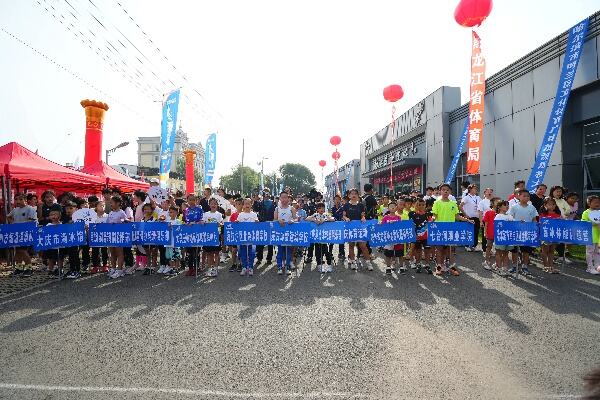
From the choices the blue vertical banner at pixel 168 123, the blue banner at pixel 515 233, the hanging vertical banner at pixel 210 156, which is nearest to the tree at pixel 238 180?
the hanging vertical banner at pixel 210 156

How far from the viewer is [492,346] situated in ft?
14.5

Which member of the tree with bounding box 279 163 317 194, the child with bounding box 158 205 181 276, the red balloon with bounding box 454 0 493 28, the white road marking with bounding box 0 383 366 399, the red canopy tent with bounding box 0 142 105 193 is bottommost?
the white road marking with bounding box 0 383 366 399

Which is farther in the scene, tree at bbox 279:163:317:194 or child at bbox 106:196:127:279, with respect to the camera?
tree at bbox 279:163:317:194

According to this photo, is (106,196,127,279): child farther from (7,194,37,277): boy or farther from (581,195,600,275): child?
(581,195,600,275): child

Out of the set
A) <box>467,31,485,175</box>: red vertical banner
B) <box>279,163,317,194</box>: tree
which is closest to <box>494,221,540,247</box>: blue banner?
<box>467,31,485,175</box>: red vertical banner

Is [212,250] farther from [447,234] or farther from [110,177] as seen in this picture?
[110,177]

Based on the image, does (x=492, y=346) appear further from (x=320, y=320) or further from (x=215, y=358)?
(x=215, y=358)

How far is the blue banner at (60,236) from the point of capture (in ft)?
29.0

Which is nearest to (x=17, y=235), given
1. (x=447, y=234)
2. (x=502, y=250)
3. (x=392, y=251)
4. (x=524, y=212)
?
(x=392, y=251)

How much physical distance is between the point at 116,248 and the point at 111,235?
1.34ft

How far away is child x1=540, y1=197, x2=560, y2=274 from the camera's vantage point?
8.80m

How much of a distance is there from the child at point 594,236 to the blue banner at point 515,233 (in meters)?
1.25

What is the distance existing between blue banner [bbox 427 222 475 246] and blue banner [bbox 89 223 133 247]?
7324 mm

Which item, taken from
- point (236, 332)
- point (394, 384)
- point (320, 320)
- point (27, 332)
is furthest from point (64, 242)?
point (394, 384)
